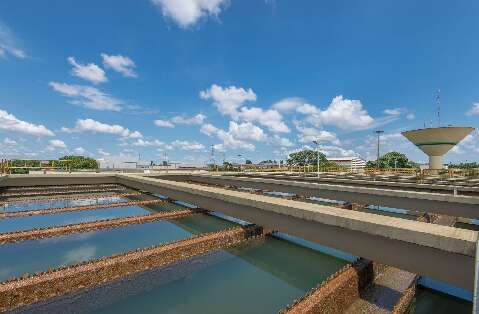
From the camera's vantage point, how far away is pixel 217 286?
10133mm

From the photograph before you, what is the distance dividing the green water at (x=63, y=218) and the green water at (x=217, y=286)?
1122 cm

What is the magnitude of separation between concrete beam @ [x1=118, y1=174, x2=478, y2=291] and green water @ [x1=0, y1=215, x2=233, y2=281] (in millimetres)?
5390

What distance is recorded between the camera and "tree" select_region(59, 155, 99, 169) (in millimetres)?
94812

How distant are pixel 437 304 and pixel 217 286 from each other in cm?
746

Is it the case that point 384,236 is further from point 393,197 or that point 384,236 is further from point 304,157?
point 304,157

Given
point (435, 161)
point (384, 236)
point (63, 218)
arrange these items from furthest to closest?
point (435, 161), point (63, 218), point (384, 236)

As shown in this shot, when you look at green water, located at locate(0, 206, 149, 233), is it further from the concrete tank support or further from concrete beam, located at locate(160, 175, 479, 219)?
the concrete tank support

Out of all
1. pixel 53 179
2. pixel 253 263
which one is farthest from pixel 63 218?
pixel 53 179

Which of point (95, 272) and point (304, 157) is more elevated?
point (304, 157)

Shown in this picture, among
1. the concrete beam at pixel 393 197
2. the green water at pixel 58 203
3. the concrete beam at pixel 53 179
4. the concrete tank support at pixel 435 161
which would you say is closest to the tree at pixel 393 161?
Result: the concrete tank support at pixel 435 161

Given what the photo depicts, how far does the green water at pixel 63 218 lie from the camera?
17.7 m

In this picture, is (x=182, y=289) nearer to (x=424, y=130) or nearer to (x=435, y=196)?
(x=435, y=196)

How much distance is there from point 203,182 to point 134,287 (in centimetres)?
3768

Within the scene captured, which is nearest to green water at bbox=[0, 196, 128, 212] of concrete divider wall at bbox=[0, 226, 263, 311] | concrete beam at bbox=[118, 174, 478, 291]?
concrete divider wall at bbox=[0, 226, 263, 311]
